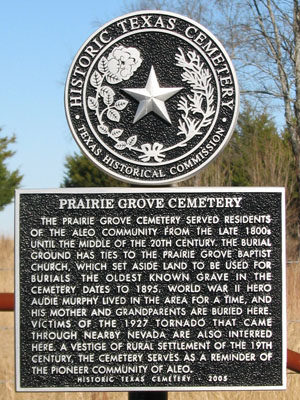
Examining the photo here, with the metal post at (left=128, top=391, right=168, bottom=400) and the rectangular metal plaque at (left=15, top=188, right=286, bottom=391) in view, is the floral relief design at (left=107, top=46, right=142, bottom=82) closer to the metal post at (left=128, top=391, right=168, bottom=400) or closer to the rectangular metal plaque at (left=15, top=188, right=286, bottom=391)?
the rectangular metal plaque at (left=15, top=188, right=286, bottom=391)

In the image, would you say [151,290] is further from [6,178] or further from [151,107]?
[6,178]

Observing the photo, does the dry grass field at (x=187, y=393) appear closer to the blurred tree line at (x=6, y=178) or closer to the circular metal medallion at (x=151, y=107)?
the circular metal medallion at (x=151, y=107)

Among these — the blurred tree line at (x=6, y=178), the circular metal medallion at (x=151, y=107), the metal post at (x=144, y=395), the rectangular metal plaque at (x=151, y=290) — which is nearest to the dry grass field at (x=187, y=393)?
the metal post at (x=144, y=395)

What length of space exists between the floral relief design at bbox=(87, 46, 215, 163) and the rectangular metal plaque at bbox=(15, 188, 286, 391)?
0.28 metres

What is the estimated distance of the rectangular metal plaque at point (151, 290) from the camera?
3.87 meters

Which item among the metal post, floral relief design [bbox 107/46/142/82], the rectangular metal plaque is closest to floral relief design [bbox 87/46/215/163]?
floral relief design [bbox 107/46/142/82]

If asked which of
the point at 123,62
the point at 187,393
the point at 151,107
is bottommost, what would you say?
the point at 187,393

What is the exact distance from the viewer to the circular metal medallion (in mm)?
3961

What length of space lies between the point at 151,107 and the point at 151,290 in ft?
3.41

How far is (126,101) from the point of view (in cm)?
398

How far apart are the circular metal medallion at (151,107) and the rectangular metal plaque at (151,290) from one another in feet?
0.64

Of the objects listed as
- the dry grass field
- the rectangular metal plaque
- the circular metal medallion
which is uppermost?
the circular metal medallion

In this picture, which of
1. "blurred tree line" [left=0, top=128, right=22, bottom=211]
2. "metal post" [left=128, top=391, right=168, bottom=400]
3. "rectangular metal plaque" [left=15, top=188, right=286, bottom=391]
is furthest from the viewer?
"blurred tree line" [left=0, top=128, right=22, bottom=211]

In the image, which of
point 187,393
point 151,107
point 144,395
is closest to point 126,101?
point 151,107
